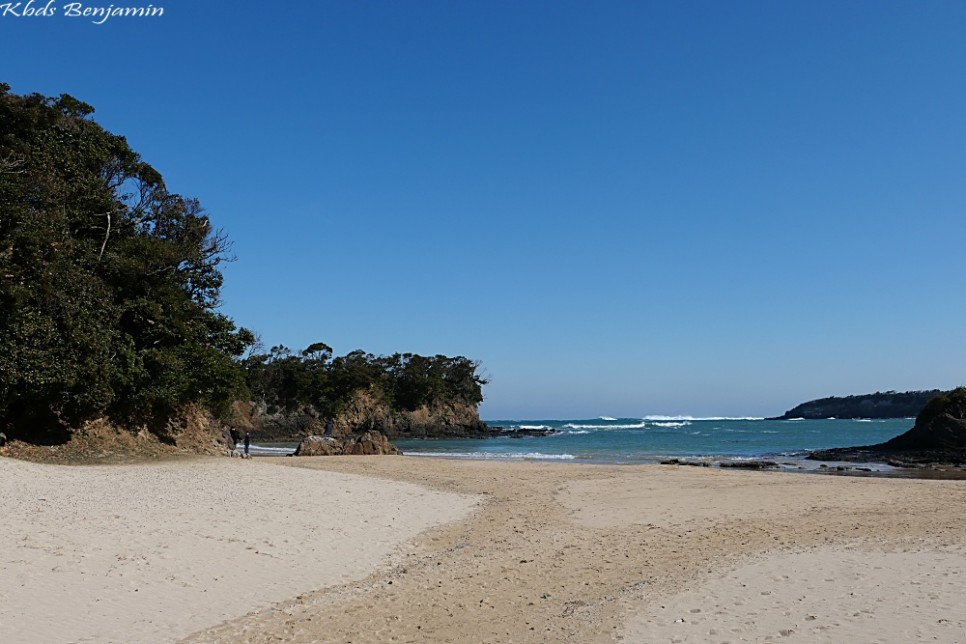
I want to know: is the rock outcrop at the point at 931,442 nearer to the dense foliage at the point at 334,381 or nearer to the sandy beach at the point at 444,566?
the sandy beach at the point at 444,566

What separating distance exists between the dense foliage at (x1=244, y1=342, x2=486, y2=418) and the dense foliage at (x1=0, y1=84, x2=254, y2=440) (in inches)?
1849

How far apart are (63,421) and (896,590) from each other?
2499 centimetres

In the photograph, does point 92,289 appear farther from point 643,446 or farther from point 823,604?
point 643,446

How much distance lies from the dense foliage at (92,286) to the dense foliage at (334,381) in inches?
1849

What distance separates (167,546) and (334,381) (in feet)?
259

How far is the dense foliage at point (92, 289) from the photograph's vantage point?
20.4 metres

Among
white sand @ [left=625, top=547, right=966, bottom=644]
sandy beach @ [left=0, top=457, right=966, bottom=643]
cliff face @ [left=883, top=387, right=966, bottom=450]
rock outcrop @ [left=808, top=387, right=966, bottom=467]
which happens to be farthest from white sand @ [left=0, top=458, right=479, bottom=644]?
cliff face @ [left=883, top=387, right=966, bottom=450]

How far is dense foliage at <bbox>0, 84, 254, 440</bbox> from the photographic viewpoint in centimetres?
2034

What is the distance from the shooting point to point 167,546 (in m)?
9.35

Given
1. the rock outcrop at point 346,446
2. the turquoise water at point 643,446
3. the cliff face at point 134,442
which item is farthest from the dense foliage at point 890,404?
the cliff face at point 134,442

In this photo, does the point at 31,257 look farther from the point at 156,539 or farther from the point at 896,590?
the point at 896,590

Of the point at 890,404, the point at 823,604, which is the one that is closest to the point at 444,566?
the point at 823,604

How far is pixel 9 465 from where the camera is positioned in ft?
50.5

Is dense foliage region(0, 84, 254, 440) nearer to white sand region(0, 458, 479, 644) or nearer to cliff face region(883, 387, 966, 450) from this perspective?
white sand region(0, 458, 479, 644)
